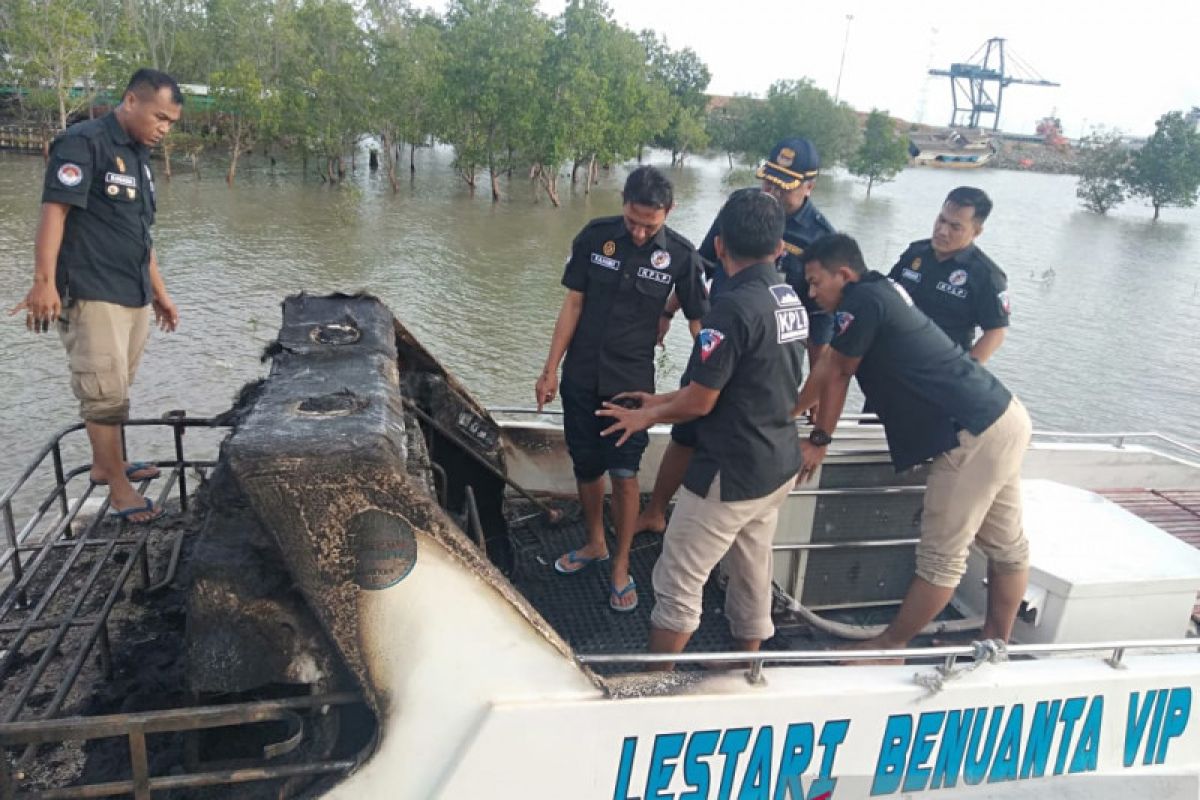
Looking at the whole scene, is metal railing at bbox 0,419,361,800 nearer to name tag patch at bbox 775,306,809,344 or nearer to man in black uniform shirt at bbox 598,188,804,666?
man in black uniform shirt at bbox 598,188,804,666

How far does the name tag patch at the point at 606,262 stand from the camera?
350 cm

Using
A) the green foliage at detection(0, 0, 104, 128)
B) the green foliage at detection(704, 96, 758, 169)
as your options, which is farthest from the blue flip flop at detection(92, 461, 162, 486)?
the green foliage at detection(704, 96, 758, 169)

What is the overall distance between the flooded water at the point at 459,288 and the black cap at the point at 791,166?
247 centimetres

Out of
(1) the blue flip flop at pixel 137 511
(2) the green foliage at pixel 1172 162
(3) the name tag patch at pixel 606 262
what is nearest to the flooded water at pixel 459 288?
(1) the blue flip flop at pixel 137 511

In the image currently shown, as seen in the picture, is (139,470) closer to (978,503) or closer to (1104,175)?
(978,503)

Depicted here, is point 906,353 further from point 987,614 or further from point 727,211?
point 987,614

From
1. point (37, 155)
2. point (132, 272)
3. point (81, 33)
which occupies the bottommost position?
point (37, 155)

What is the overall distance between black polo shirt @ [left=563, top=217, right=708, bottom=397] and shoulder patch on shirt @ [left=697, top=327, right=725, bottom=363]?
952mm

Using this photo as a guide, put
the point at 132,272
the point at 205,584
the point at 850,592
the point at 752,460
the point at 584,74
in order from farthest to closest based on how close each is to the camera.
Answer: the point at 584,74 → the point at 850,592 → the point at 132,272 → the point at 752,460 → the point at 205,584

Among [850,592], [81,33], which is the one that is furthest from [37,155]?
[850,592]

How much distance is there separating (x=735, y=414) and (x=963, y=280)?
6.91 feet

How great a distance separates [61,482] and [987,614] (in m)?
3.68

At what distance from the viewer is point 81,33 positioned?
2762 centimetres

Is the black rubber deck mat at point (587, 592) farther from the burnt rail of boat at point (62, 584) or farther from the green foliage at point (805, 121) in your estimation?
the green foliage at point (805, 121)
